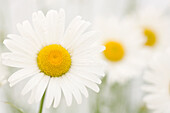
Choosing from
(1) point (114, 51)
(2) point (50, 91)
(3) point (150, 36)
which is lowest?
(2) point (50, 91)

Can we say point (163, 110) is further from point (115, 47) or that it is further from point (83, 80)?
point (115, 47)

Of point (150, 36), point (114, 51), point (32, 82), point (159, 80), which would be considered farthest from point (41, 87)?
point (150, 36)

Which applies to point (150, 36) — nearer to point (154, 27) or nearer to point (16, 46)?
point (154, 27)

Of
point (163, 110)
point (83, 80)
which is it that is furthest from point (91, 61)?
point (163, 110)

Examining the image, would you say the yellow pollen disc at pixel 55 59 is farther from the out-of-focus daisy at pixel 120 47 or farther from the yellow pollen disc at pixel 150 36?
the yellow pollen disc at pixel 150 36

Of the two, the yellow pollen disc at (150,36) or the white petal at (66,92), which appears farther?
the yellow pollen disc at (150,36)

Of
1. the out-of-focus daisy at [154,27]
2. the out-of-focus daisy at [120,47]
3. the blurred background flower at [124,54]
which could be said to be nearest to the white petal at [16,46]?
the blurred background flower at [124,54]

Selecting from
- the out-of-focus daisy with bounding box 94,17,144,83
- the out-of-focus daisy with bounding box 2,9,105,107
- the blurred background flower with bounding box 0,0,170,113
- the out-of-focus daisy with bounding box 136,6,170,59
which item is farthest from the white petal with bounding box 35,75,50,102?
the out-of-focus daisy with bounding box 136,6,170,59
